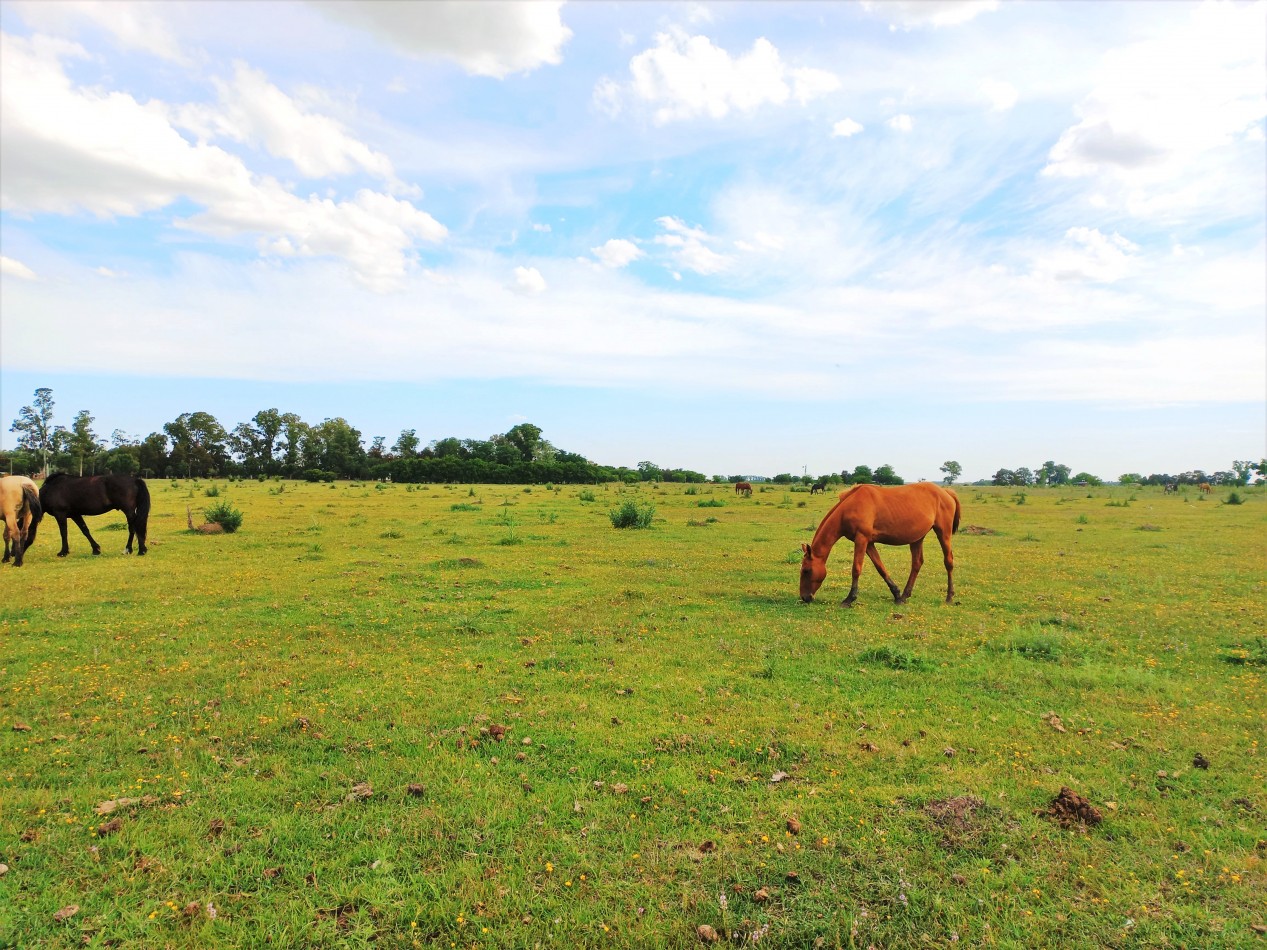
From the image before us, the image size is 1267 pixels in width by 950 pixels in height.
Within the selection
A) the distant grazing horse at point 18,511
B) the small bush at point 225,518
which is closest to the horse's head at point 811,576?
the distant grazing horse at point 18,511

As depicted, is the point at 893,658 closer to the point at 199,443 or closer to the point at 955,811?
the point at 955,811

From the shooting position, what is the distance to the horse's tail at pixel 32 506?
15906mm

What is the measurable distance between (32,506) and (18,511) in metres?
0.68

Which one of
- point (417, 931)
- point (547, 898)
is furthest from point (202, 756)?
point (547, 898)

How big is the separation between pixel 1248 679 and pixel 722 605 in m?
7.33

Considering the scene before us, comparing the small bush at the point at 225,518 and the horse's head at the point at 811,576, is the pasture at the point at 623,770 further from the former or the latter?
the small bush at the point at 225,518

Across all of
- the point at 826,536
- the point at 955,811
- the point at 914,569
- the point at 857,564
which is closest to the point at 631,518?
the point at 826,536

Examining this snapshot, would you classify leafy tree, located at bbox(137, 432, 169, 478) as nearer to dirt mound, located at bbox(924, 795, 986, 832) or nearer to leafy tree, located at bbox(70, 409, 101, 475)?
leafy tree, located at bbox(70, 409, 101, 475)

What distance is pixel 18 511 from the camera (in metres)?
16.3

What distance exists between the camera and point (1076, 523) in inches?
1206

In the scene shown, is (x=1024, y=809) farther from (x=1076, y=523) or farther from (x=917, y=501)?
(x=1076, y=523)

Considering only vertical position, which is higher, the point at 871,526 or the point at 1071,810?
the point at 871,526

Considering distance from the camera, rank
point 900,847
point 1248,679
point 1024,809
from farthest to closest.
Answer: point 1248,679, point 1024,809, point 900,847

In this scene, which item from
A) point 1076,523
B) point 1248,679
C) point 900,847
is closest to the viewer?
point 900,847
